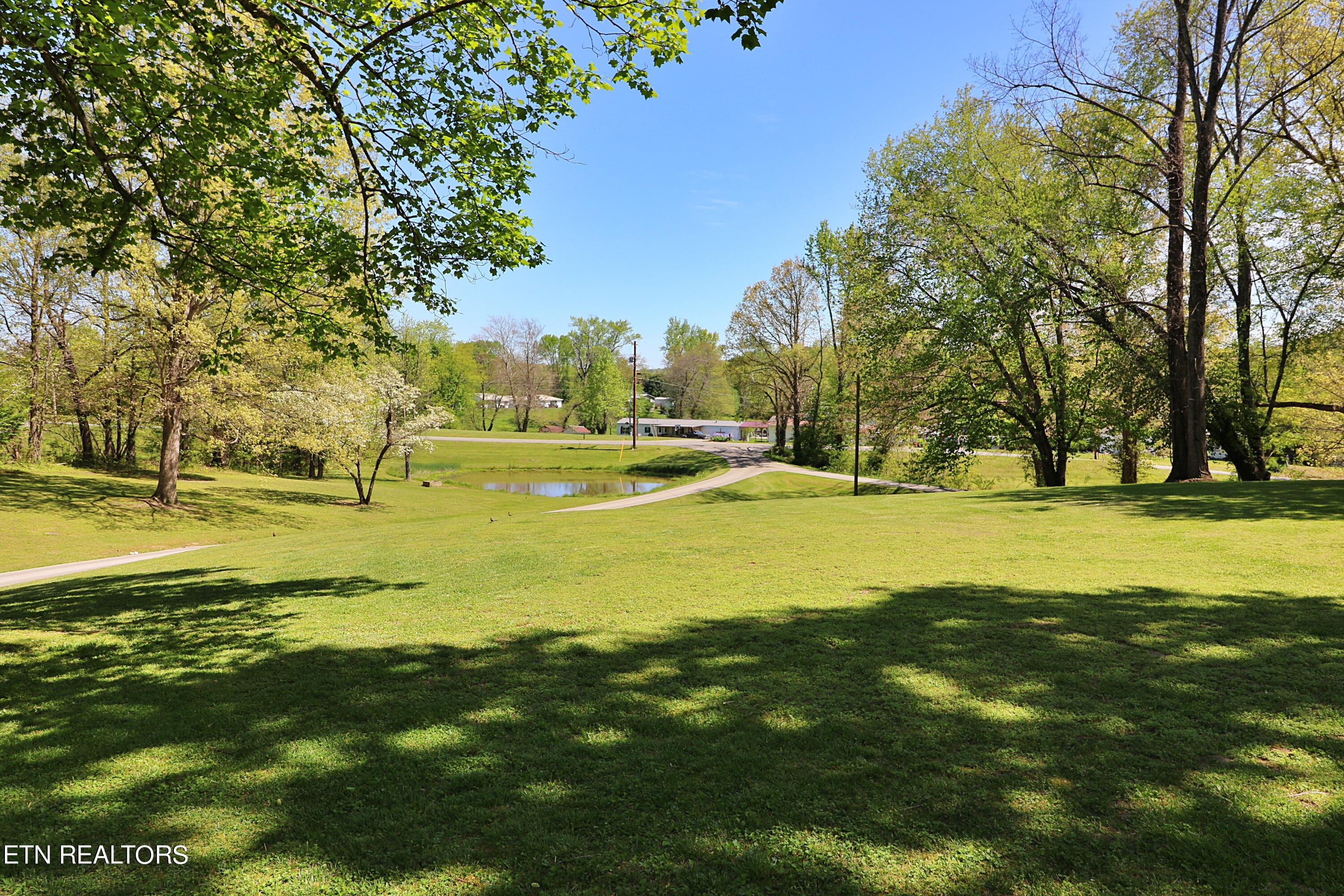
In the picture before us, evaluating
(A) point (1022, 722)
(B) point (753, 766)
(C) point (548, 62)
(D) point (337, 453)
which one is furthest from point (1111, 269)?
(D) point (337, 453)

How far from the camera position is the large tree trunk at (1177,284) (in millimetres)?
16031

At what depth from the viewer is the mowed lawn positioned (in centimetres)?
255

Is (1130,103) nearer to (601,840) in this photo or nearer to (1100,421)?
(1100,421)

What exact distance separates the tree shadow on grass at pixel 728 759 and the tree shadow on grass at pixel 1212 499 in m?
5.44

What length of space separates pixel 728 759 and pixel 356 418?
1070 inches

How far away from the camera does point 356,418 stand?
26.4m

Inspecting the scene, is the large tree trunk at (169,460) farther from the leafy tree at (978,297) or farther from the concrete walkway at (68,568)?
the leafy tree at (978,297)

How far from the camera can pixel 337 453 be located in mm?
25844

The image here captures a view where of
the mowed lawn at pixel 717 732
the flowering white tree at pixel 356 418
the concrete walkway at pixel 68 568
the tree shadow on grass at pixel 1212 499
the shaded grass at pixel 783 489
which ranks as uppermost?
the flowering white tree at pixel 356 418

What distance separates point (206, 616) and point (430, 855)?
606 centimetres

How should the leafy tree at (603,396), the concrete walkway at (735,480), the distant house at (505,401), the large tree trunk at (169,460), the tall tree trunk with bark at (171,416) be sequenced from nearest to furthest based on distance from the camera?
the tall tree trunk with bark at (171,416)
the large tree trunk at (169,460)
the concrete walkway at (735,480)
the leafy tree at (603,396)
the distant house at (505,401)

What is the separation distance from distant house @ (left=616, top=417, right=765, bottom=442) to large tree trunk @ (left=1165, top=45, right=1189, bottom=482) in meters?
64.1

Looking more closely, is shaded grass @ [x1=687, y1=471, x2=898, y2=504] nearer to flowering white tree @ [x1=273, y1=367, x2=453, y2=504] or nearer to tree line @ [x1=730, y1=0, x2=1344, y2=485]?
tree line @ [x1=730, y1=0, x2=1344, y2=485]

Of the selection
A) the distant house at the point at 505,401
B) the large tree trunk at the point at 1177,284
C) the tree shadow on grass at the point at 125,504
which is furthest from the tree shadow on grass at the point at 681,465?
the distant house at the point at 505,401
